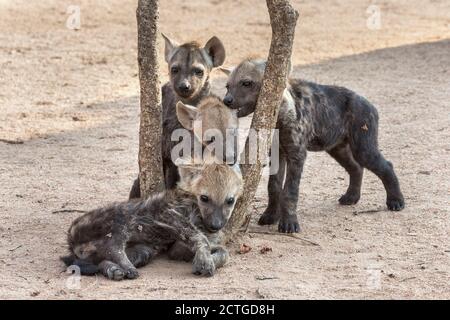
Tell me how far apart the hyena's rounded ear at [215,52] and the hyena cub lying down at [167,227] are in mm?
1702

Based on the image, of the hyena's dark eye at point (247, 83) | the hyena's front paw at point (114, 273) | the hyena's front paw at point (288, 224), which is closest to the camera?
the hyena's front paw at point (114, 273)

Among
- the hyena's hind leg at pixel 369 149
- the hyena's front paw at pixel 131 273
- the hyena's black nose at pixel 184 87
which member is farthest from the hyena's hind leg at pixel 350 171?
the hyena's front paw at pixel 131 273

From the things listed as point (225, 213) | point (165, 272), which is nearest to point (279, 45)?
point (225, 213)

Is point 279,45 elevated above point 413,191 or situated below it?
above

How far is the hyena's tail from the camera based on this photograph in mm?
5582

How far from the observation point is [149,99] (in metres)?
6.35

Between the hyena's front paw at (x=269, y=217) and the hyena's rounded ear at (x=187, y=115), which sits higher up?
the hyena's rounded ear at (x=187, y=115)

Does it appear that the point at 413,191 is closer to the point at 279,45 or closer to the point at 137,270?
the point at 279,45

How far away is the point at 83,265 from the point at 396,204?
2547mm

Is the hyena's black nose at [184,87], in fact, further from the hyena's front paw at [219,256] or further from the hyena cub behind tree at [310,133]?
the hyena's front paw at [219,256]

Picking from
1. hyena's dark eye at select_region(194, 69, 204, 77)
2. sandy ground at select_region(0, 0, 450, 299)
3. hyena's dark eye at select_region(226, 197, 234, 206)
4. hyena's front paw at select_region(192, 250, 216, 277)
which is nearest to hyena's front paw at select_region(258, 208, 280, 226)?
sandy ground at select_region(0, 0, 450, 299)

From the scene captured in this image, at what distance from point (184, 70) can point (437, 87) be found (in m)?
4.03

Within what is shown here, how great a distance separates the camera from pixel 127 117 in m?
9.69

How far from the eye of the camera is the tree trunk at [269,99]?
244 inches
